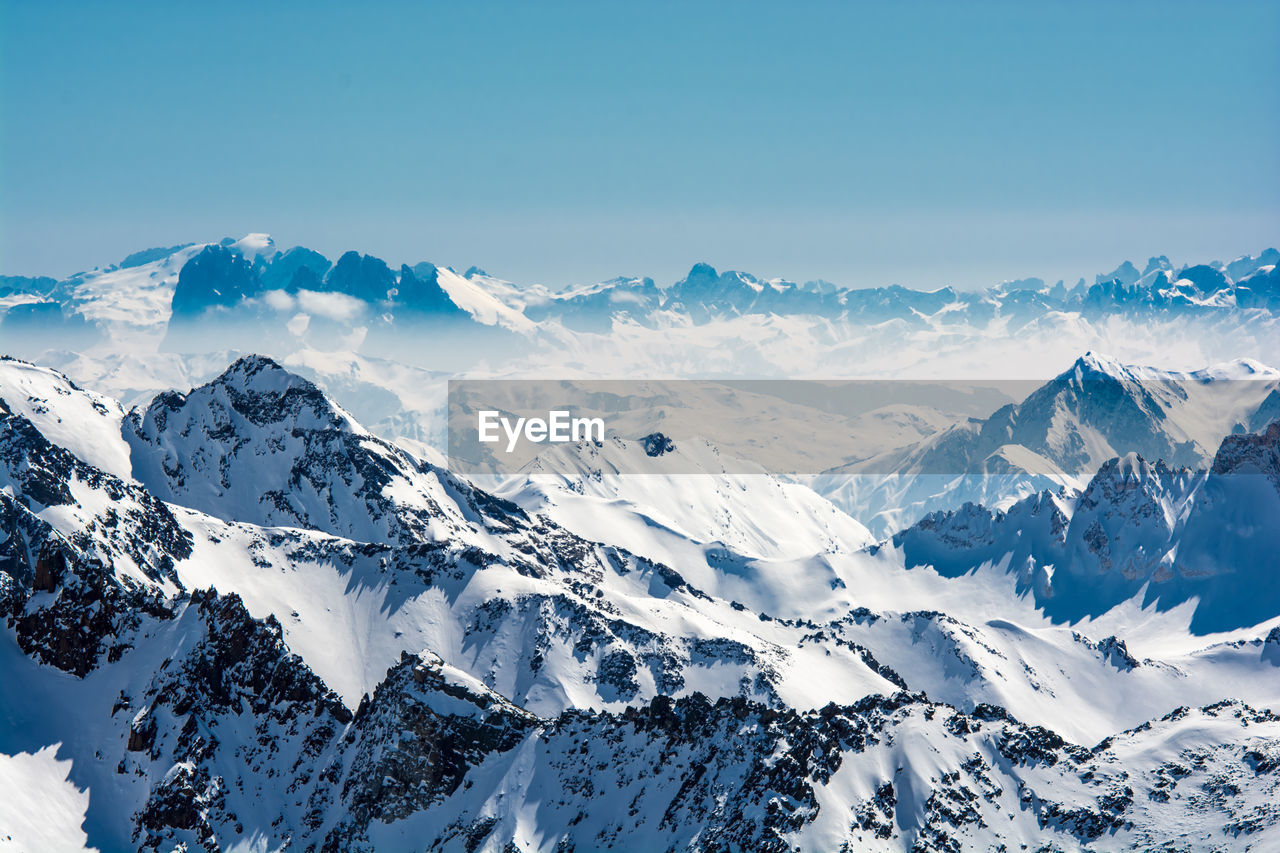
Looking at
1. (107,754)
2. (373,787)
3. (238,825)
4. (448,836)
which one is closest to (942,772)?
(448,836)

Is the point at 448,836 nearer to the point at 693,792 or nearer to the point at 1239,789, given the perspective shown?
the point at 693,792

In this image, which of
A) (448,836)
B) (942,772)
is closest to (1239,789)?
(942,772)

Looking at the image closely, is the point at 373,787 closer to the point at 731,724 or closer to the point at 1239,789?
the point at 731,724

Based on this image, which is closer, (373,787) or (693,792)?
(693,792)

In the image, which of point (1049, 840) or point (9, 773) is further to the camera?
point (9, 773)

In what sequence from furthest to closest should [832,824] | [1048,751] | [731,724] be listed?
[1048,751] < [731,724] < [832,824]

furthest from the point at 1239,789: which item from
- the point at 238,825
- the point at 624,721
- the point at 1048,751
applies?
the point at 238,825

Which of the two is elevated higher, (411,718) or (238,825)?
(411,718)

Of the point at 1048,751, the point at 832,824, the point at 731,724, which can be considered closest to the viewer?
the point at 832,824
